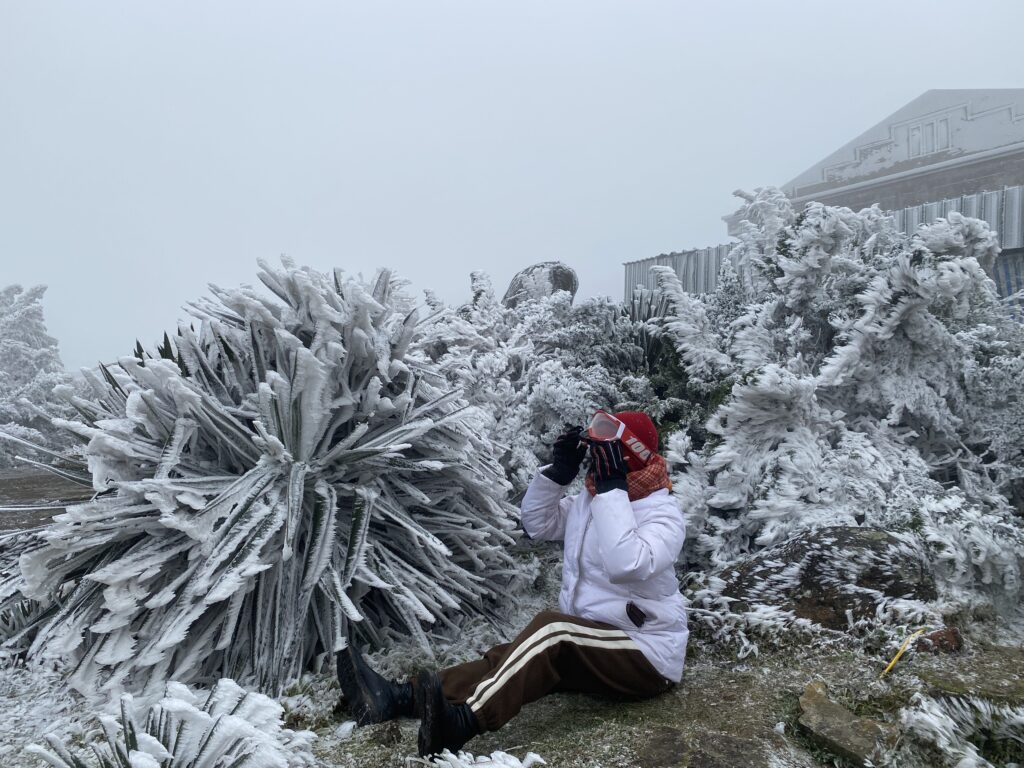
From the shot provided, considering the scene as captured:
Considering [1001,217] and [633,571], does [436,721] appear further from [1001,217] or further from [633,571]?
[1001,217]

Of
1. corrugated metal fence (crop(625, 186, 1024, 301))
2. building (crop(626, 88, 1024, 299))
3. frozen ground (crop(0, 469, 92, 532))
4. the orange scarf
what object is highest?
building (crop(626, 88, 1024, 299))

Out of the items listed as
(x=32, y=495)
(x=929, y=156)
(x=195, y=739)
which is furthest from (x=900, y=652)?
(x=929, y=156)

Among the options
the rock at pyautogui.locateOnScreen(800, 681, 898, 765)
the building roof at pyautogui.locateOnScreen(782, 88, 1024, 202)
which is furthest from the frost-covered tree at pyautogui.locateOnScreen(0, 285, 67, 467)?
the building roof at pyautogui.locateOnScreen(782, 88, 1024, 202)

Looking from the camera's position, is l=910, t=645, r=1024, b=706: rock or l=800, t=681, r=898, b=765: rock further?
l=910, t=645, r=1024, b=706: rock

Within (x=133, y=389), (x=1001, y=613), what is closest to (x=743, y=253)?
(x=1001, y=613)

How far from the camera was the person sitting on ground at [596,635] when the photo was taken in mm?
1867

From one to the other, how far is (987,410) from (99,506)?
3994 mm

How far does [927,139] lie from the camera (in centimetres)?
2091

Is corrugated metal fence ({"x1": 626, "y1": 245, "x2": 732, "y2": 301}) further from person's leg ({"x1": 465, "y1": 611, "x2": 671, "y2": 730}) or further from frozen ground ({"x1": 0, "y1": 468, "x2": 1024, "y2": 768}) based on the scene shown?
person's leg ({"x1": 465, "y1": 611, "x2": 671, "y2": 730})

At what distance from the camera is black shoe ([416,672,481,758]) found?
5.69 ft

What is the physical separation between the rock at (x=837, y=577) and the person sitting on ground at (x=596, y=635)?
583 millimetres

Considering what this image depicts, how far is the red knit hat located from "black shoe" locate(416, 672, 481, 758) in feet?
3.21

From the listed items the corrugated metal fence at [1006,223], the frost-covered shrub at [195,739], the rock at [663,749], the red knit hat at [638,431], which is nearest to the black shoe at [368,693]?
the frost-covered shrub at [195,739]

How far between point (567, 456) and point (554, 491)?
16cm
